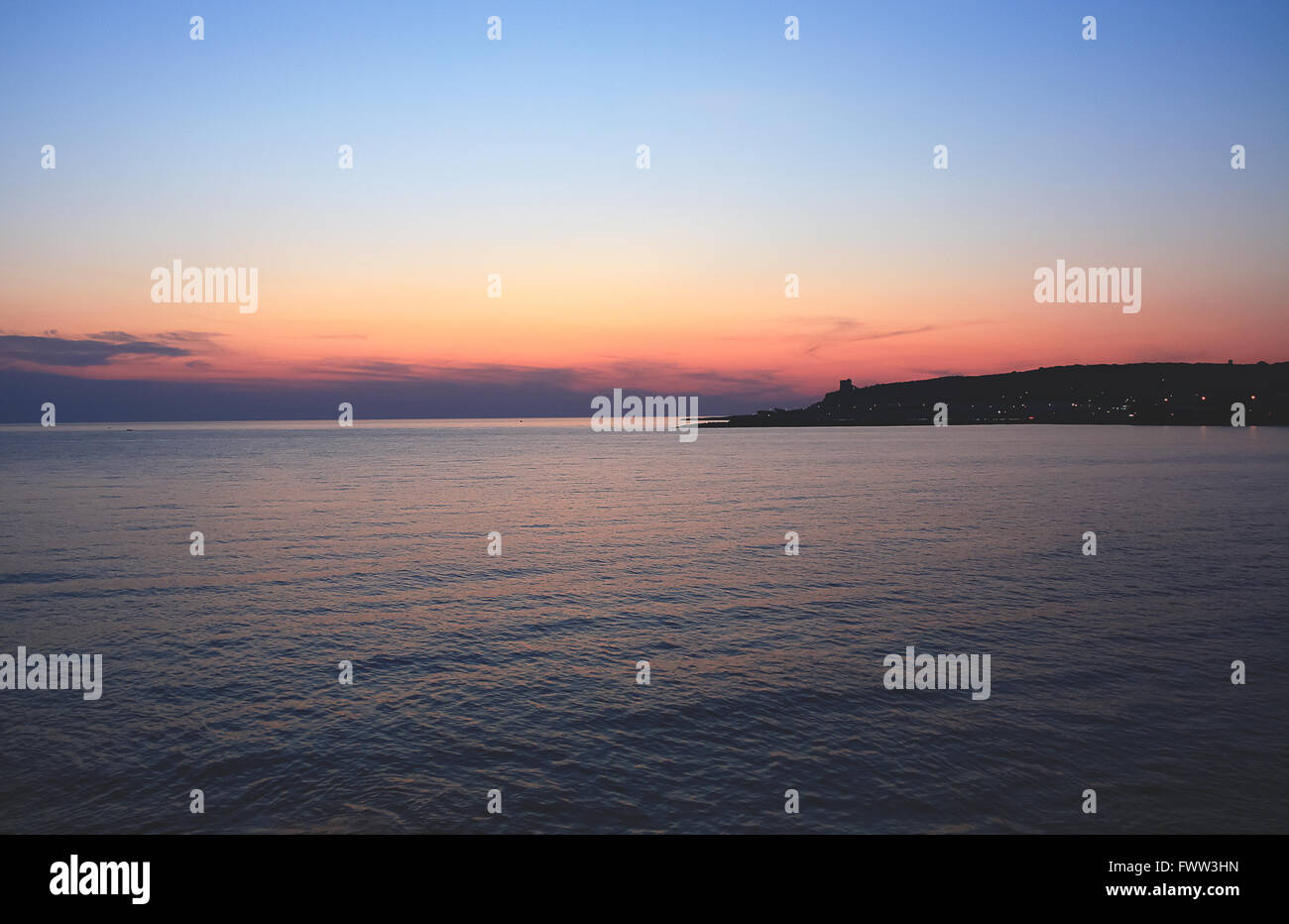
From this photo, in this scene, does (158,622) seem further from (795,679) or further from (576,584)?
(795,679)

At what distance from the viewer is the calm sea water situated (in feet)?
39.1

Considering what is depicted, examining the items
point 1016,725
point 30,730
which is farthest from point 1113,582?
point 30,730

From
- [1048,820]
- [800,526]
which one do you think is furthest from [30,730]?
[800,526]

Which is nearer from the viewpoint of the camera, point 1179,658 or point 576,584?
point 1179,658

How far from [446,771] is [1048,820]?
33.2 ft

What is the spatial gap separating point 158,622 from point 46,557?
16037 millimetres

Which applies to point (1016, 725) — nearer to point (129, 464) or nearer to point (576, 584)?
point (576, 584)

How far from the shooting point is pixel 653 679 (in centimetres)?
1770

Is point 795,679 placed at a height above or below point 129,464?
below

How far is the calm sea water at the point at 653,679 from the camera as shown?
469 inches

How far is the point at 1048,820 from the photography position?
444 inches

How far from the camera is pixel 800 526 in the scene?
4400 centimetres
